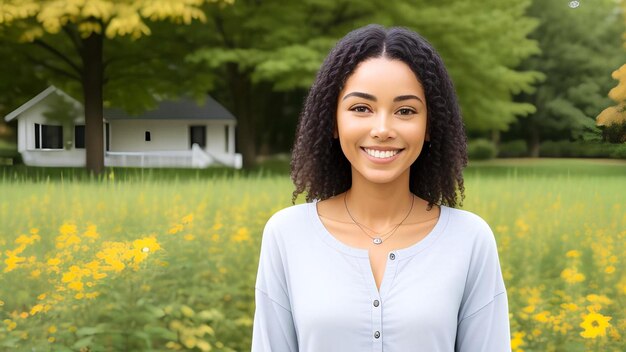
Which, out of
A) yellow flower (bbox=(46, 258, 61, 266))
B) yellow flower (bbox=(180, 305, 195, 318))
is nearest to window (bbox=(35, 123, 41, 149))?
yellow flower (bbox=(46, 258, 61, 266))

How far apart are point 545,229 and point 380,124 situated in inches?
120

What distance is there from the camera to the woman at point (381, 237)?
140 centimetres

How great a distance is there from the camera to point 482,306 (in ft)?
4.78

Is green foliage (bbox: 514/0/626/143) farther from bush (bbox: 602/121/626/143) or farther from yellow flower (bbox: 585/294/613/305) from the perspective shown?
yellow flower (bbox: 585/294/613/305)

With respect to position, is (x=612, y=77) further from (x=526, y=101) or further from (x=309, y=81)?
(x=309, y=81)

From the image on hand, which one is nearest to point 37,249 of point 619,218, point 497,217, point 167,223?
point 167,223

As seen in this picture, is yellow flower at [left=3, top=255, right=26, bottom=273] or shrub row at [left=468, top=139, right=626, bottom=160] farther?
shrub row at [left=468, top=139, right=626, bottom=160]

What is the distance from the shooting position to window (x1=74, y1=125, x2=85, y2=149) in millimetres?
4559

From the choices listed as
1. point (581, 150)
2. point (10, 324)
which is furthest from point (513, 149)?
point (10, 324)

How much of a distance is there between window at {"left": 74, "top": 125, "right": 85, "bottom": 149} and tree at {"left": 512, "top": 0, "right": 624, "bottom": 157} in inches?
120

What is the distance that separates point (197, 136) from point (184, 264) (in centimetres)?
111

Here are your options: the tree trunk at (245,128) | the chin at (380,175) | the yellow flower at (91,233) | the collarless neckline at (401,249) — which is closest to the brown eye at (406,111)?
the chin at (380,175)

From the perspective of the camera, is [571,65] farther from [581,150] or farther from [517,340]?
[517,340]

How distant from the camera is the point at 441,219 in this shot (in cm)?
151
